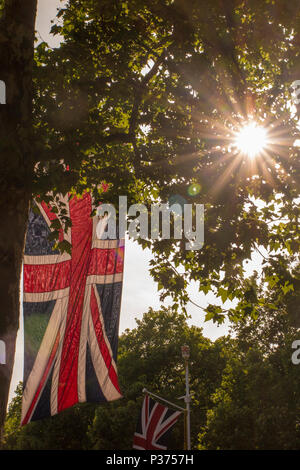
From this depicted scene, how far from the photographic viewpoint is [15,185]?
6.21 m

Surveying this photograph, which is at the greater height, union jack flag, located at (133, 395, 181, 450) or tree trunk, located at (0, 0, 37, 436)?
tree trunk, located at (0, 0, 37, 436)

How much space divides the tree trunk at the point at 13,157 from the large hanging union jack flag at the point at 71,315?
3.71 meters

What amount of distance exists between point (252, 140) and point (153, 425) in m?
15.4

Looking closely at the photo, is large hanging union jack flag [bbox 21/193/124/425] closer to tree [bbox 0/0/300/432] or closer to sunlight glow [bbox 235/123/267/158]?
tree [bbox 0/0/300/432]

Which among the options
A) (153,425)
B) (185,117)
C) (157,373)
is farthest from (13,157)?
(157,373)

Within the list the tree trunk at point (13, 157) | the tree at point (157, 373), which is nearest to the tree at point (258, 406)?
the tree at point (157, 373)

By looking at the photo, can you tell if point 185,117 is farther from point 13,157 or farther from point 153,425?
point 153,425

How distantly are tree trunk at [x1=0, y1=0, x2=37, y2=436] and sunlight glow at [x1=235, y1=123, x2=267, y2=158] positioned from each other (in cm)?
487

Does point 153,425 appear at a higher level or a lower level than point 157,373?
lower

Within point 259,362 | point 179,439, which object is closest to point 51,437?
point 179,439

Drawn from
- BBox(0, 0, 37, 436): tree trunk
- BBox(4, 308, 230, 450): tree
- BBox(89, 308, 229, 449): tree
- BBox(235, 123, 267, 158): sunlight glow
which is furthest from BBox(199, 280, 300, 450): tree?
BBox(0, 0, 37, 436): tree trunk

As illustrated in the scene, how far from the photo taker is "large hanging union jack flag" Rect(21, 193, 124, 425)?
962 centimetres

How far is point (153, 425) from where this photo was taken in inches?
784
